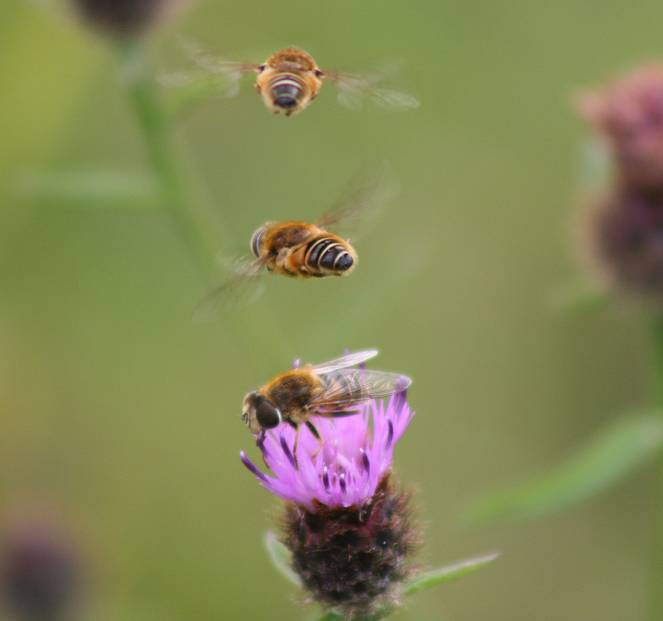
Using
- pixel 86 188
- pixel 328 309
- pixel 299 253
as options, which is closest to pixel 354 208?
pixel 299 253

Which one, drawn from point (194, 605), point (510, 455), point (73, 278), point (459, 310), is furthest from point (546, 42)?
point (194, 605)

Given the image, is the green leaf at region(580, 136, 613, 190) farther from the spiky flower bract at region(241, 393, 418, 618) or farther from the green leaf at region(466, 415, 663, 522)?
the spiky flower bract at region(241, 393, 418, 618)

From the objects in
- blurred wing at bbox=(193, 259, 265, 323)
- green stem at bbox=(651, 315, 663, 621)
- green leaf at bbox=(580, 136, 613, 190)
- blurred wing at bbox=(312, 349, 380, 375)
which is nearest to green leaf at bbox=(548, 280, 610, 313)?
green stem at bbox=(651, 315, 663, 621)

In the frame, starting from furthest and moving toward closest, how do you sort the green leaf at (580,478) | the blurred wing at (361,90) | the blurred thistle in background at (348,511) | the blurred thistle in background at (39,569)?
the blurred thistle in background at (39,569) < the green leaf at (580,478) < the blurred wing at (361,90) < the blurred thistle in background at (348,511)

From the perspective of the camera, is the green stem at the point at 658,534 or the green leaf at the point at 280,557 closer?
the green leaf at the point at 280,557

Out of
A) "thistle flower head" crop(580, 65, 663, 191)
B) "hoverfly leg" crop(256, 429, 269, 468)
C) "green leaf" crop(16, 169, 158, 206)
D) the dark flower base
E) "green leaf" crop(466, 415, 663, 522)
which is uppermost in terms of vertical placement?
"green leaf" crop(16, 169, 158, 206)

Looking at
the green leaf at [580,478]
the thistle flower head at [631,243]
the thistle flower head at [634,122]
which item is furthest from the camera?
the thistle flower head at [631,243]

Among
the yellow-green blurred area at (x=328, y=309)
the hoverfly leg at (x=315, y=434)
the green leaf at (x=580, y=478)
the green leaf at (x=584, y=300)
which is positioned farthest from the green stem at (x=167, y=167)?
the hoverfly leg at (x=315, y=434)

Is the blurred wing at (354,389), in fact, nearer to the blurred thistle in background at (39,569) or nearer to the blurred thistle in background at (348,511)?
the blurred thistle in background at (348,511)
